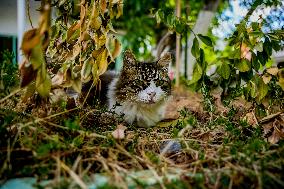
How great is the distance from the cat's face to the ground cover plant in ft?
1.70

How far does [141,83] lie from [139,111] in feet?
0.69

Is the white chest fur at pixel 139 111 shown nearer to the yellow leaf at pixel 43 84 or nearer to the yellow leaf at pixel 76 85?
the yellow leaf at pixel 76 85

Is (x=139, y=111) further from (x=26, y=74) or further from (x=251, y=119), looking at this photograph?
(x=26, y=74)

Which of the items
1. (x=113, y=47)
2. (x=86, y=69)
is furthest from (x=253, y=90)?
(x=86, y=69)

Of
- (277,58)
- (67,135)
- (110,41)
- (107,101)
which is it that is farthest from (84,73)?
(277,58)

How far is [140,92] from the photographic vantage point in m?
2.62

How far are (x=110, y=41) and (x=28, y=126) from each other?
2.01 ft

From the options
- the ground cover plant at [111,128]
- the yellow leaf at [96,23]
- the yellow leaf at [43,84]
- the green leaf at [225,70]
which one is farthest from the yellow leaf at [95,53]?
the green leaf at [225,70]

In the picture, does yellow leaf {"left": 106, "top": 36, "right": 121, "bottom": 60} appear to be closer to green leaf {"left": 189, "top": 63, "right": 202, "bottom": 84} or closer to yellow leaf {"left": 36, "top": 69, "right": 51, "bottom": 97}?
yellow leaf {"left": 36, "top": 69, "right": 51, "bottom": 97}

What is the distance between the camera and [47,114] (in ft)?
4.89

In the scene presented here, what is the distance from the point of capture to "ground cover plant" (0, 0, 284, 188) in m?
1.10

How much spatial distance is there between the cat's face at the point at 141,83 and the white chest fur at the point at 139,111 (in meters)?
0.04

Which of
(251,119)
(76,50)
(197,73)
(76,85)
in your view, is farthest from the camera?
(197,73)

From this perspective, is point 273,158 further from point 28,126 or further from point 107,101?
point 107,101
